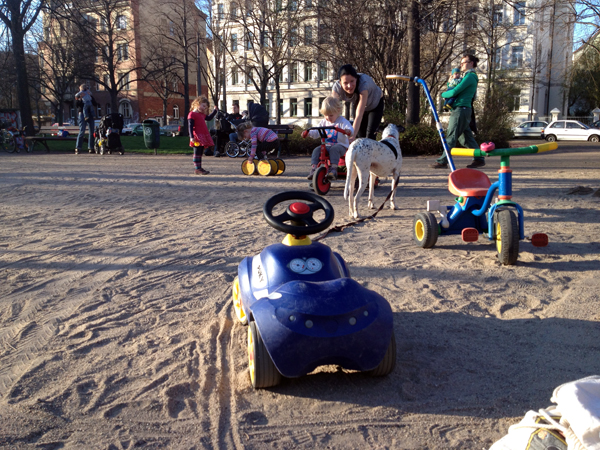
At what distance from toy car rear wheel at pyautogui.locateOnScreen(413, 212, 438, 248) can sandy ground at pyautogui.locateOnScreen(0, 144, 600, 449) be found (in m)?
0.14

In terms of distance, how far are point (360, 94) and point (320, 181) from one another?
1.93 m

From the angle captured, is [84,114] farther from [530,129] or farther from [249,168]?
[530,129]

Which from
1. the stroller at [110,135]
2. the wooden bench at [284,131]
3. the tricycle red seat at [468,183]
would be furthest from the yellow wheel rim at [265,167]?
the stroller at [110,135]

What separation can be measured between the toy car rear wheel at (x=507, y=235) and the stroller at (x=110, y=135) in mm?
16774

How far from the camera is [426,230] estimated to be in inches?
201

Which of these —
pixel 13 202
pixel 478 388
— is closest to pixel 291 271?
pixel 478 388

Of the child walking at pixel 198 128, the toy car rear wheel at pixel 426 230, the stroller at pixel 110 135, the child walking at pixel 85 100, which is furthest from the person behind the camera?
the stroller at pixel 110 135

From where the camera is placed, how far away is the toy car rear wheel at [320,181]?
340 inches

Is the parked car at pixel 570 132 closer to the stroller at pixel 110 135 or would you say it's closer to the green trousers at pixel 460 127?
the green trousers at pixel 460 127

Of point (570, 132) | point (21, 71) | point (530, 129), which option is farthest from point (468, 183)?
point (530, 129)

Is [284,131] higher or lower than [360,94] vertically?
lower

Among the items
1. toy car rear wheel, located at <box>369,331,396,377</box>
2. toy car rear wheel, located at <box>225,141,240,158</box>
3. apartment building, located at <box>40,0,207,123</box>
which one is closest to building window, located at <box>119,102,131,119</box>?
apartment building, located at <box>40,0,207,123</box>

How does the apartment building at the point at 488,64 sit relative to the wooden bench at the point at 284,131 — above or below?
above

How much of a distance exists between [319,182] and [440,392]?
6392 mm
